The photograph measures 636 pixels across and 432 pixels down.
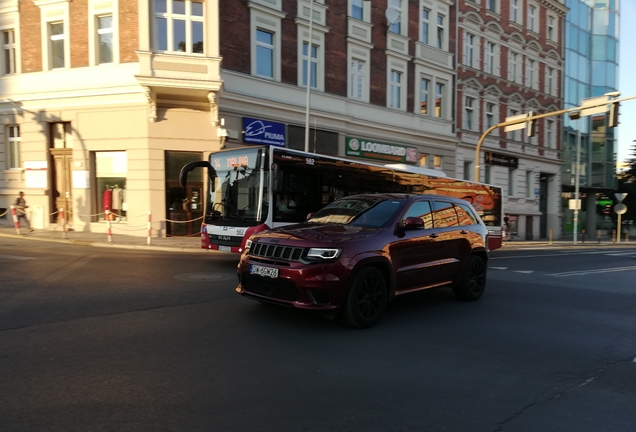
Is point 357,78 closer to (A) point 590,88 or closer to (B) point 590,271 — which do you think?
(B) point 590,271

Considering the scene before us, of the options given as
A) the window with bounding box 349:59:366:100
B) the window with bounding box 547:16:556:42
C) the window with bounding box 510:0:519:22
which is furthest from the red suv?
the window with bounding box 547:16:556:42

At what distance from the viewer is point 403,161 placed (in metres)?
27.0

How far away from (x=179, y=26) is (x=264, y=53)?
3947 mm

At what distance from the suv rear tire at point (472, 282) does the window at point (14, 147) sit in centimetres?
1980

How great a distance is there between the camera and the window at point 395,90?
26547 mm

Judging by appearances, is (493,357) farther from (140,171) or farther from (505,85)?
(505,85)

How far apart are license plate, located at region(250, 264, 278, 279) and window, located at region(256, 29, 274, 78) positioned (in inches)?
624

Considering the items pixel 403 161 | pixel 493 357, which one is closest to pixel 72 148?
pixel 403 161

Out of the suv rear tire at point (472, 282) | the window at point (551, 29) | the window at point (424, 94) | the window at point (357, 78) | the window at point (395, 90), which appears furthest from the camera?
the window at point (551, 29)

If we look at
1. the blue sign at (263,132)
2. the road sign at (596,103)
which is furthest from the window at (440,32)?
the blue sign at (263,132)

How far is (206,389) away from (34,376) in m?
1.55

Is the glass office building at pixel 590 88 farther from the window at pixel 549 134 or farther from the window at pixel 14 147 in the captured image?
the window at pixel 14 147

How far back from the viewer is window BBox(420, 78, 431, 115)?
1114 inches

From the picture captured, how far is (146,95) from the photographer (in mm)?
17188
